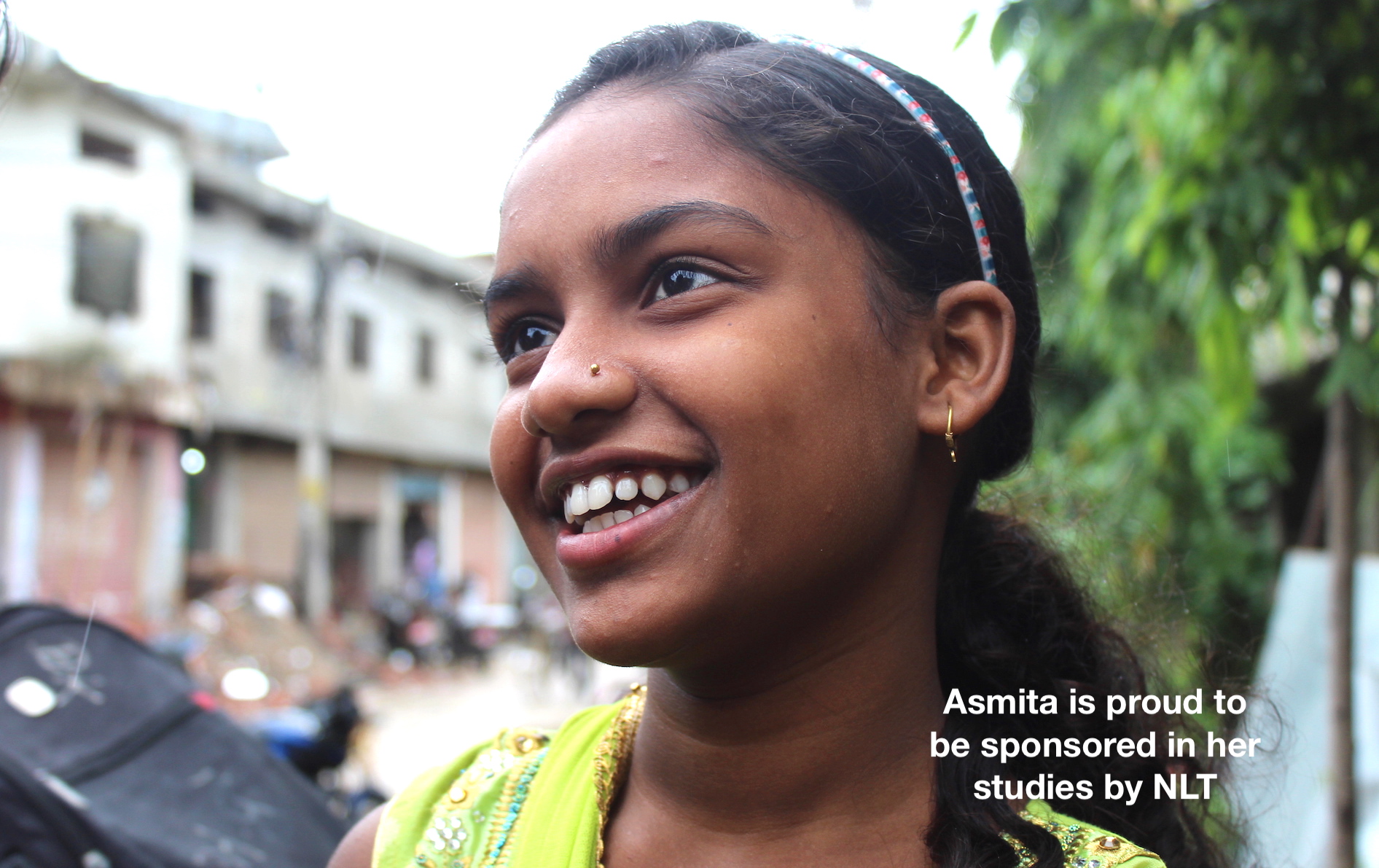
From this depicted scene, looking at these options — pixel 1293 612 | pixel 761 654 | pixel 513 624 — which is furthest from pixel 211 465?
pixel 761 654

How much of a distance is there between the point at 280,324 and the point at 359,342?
566cm

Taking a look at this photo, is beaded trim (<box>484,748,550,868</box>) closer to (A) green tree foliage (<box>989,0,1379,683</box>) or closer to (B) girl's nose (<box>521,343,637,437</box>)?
(B) girl's nose (<box>521,343,637,437</box>)

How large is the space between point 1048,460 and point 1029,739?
2466 millimetres

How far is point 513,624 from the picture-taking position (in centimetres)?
1494

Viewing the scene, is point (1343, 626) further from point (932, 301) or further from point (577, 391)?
point (577, 391)

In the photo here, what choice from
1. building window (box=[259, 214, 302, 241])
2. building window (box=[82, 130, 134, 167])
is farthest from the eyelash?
building window (box=[259, 214, 302, 241])

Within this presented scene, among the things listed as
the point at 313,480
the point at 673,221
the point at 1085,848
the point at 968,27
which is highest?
the point at 313,480

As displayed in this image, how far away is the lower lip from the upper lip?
0.04 meters

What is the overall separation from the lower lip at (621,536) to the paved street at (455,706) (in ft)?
22.1

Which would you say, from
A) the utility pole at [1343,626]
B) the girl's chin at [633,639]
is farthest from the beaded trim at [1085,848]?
the utility pole at [1343,626]

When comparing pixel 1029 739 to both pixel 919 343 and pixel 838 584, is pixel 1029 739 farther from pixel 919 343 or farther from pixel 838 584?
pixel 919 343

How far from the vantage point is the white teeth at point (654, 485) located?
103cm

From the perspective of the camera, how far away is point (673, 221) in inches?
41.7

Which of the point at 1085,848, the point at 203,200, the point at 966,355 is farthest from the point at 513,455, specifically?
the point at 203,200
